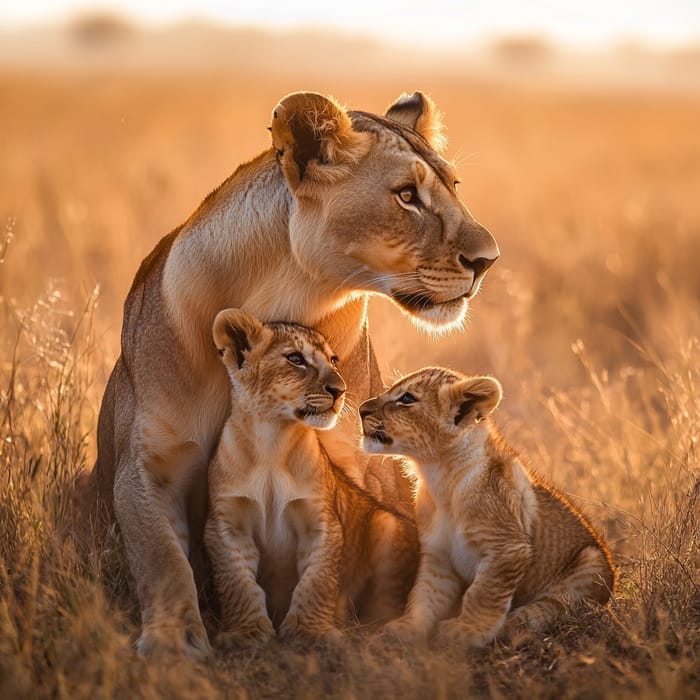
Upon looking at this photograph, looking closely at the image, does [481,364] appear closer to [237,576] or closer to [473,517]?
[473,517]

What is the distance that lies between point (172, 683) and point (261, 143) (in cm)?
1449

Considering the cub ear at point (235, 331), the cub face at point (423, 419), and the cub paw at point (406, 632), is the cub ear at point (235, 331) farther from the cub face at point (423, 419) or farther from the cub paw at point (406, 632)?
the cub paw at point (406, 632)

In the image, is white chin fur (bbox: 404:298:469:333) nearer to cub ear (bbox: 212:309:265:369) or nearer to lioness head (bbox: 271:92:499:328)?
lioness head (bbox: 271:92:499:328)

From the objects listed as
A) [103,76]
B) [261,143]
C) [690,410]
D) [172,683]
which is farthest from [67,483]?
[103,76]

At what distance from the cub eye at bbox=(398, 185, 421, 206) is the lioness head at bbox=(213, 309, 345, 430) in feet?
1.95

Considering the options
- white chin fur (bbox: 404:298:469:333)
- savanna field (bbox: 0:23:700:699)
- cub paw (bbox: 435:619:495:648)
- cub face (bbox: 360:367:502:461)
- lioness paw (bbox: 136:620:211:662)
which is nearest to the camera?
savanna field (bbox: 0:23:700:699)

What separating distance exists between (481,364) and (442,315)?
4.09 m

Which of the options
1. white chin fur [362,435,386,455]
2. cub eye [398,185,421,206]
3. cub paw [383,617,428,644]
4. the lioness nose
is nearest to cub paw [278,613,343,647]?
cub paw [383,617,428,644]

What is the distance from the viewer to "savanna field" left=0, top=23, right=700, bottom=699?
3.80 metres

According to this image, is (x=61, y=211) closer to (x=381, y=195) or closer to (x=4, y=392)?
(x=4, y=392)

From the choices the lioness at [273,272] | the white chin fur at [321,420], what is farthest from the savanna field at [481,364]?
the white chin fur at [321,420]

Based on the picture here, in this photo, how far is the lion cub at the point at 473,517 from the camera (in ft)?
14.3

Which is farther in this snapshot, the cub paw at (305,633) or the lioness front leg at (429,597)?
the lioness front leg at (429,597)

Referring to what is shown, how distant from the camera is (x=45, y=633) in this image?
3.87 meters
